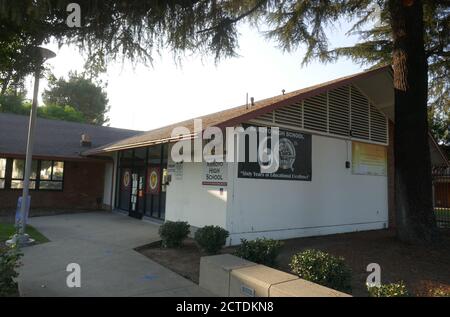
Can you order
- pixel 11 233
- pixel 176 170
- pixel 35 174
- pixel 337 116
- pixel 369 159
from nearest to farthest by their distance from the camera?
1. pixel 11 233
2. pixel 176 170
3. pixel 337 116
4. pixel 369 159
5. pixel 35 174

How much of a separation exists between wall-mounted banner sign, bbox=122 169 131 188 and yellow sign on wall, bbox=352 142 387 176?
9.64m

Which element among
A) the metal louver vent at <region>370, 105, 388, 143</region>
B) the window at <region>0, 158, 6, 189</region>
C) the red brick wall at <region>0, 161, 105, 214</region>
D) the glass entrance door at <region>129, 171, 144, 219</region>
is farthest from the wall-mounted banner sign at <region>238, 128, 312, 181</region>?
the window at <region>0, 158, 6, 189</region>

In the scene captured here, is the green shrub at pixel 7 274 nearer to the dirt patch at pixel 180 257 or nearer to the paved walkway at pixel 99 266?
the paved walkway at pixel 99 266

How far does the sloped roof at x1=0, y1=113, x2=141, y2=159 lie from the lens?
1717 centimetres

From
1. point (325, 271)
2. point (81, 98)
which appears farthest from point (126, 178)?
point (81, 98)

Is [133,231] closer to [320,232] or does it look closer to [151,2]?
[320,232]

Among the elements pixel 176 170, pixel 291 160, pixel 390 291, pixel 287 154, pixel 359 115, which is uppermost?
pixel 359 115

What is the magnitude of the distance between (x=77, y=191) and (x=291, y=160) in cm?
1258

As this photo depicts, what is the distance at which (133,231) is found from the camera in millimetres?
11547

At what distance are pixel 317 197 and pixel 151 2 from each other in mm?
7913

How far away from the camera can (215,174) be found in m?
10.2

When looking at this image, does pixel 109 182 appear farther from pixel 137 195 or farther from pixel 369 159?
pixel 369 159
